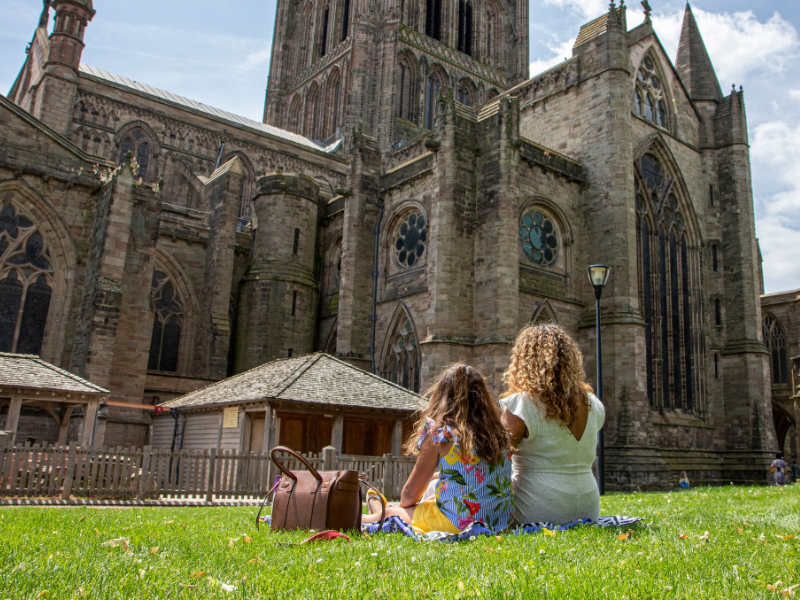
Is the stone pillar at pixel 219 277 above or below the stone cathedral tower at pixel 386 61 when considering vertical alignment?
below

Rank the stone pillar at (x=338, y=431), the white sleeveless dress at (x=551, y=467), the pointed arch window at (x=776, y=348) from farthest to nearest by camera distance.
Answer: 1. the pointed arch window at (x=776, y=348)
2. the stone pillar at (x=338, y=431)
3. the white sleeveless dress at (x=551, y=467)

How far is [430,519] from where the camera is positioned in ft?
16.5

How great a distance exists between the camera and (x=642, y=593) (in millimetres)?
3314

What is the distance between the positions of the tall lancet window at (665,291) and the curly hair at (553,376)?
795 inches

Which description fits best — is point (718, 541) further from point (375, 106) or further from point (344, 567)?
point (375, 106)

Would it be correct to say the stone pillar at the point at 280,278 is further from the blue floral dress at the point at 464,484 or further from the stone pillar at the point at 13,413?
the blue floral dress at the point at 464,484

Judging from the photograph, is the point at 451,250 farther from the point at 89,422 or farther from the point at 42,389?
the point at 42,389

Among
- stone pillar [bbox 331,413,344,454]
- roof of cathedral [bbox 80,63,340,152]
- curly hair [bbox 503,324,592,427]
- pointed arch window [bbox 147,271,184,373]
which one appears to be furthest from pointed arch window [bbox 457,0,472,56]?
curly hair [bbox 503,324,592,427]

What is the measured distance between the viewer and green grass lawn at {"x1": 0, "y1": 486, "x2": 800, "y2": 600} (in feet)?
11.1

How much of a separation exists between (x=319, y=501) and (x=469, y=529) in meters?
1.20

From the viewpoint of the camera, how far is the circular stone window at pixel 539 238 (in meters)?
22.2

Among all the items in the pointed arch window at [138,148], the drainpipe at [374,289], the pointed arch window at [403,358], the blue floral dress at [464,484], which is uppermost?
the pointed arch window at [138,148]

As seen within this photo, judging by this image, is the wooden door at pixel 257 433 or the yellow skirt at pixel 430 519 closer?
the yellow skirt at pixel 430 519

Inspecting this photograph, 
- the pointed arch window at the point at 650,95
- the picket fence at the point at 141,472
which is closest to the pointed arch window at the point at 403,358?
the picket fence at the point at 141,472
